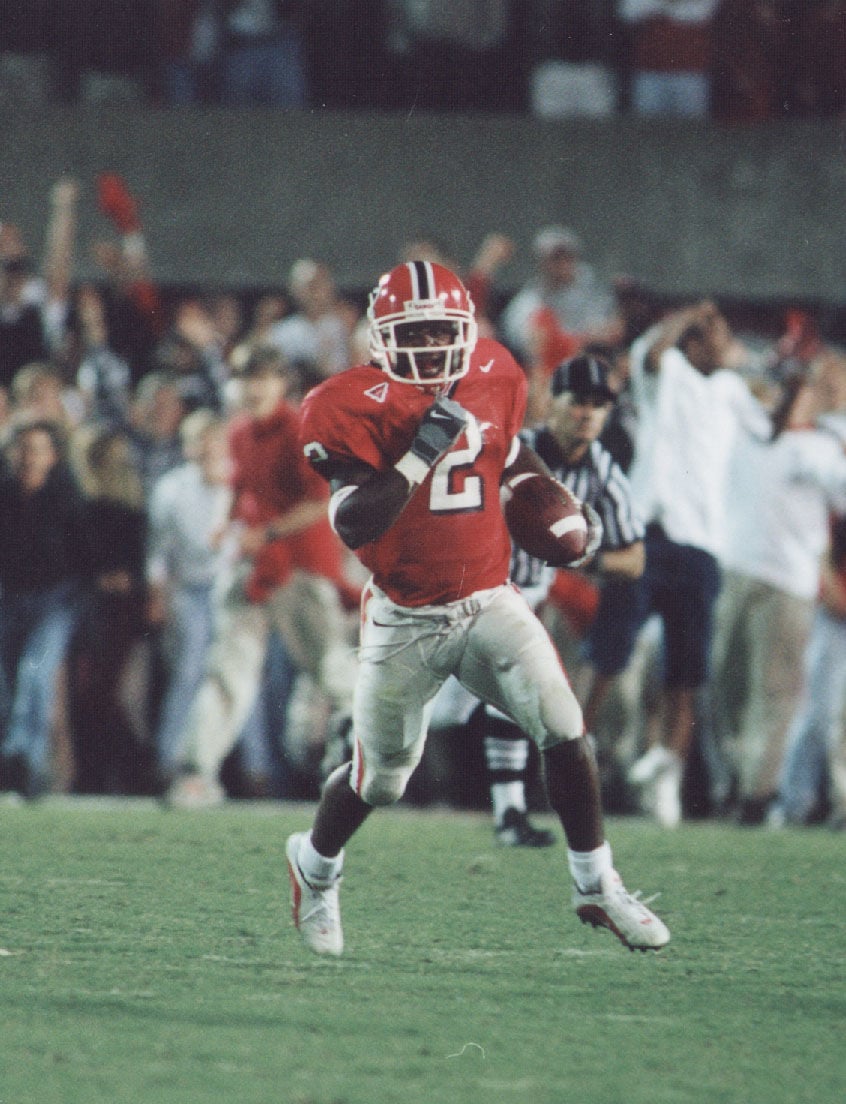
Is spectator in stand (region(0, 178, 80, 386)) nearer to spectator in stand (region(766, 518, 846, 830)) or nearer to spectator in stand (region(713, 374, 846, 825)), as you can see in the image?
spectator in stand (region(713, 374, 846, 825))

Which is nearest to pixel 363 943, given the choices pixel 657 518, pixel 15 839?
pixel 15 839

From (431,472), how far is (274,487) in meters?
3.95

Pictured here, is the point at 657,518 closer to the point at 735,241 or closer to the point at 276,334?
the point at 276,334

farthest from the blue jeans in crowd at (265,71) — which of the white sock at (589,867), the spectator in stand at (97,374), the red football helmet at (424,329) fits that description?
the white sock at (589,867)

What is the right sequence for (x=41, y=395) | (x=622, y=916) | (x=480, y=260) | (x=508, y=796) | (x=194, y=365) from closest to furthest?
1. (x=622, y=916)
2. (x=508, y=796)
3. (x=41, y=395)
4. (x=194, y=365)
5. (x=480, y=260)

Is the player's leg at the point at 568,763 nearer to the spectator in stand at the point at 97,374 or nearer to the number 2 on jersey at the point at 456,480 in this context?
the number 2 on jersey at the point at 456,480

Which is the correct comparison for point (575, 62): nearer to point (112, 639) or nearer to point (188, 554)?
point (188, 554)

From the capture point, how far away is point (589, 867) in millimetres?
5109

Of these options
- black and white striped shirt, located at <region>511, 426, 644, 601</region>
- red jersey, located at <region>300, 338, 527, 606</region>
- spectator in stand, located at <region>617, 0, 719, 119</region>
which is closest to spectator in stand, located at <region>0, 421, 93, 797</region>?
black and white striped shirt, located at <region>511, 426, 644, 601</region>

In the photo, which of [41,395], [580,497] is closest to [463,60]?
[41,395]

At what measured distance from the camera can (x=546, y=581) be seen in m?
7.79

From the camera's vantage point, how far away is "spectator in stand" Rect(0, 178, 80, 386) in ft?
34.9

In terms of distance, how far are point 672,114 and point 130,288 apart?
356 cm

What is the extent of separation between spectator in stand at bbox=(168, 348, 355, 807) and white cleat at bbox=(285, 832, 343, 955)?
360cm
